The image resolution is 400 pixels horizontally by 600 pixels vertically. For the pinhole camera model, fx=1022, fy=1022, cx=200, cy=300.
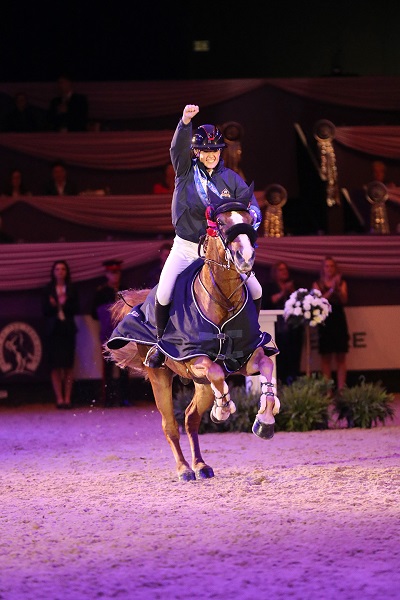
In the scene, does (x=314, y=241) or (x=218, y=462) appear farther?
(x=314, y=241)

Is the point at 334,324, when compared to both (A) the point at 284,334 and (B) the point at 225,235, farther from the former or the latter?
(B) the point at 225,235

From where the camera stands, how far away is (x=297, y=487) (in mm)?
7254

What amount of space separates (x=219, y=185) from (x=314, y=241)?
6887 millimetres

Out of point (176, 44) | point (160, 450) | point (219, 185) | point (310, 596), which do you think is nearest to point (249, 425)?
point (160, 450)

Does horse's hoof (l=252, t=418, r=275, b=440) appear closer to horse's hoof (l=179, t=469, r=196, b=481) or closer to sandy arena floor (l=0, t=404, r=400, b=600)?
sandy arena floor (l=0, t=404, r=400, b=600)

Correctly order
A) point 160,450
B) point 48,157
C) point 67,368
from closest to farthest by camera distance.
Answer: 1. point 160,450
2. point 67,368
3. point 48,157

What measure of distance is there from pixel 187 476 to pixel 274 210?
22.7 ft

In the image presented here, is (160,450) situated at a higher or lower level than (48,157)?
lower

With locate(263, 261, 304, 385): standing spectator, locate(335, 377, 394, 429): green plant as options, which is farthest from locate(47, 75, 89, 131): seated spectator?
locate(335, 377, 394, 429): green plant

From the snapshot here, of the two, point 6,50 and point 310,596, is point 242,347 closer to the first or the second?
point 310,596

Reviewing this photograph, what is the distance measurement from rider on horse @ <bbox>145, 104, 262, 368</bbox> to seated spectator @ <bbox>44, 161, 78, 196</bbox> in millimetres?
7312

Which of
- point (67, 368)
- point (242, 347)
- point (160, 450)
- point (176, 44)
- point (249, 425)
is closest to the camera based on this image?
point (242, 347)

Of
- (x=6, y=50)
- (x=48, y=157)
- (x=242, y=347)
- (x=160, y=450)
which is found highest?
(x=6, y=50)

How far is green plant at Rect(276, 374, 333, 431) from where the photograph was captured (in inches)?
423
